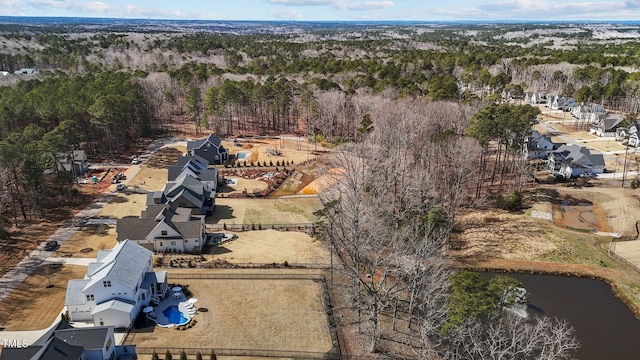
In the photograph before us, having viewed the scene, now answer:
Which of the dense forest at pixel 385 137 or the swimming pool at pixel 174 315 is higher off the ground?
the dense forest at pixel 385 137

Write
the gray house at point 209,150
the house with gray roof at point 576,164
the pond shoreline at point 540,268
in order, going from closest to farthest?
the pond shoreline at point 540,268 → the house with gray roof at point 576,164 → the gray house at point 209,150

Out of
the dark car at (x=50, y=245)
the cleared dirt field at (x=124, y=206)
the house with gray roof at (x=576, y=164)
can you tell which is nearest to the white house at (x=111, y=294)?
the dark car at (x=50, y=245)

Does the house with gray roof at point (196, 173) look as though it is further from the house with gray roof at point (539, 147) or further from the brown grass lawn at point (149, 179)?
the house with gray roof at point (539, 147)

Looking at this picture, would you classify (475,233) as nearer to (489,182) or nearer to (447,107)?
(489,182)

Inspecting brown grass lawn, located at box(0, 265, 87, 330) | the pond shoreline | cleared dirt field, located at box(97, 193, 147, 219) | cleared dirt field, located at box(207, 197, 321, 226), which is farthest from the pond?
cleared dirt field, located at box(97, 193, 147, 219)

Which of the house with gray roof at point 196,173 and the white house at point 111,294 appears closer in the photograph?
the white house at point 111,294

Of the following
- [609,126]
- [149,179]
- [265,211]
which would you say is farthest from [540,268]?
[609,126]
